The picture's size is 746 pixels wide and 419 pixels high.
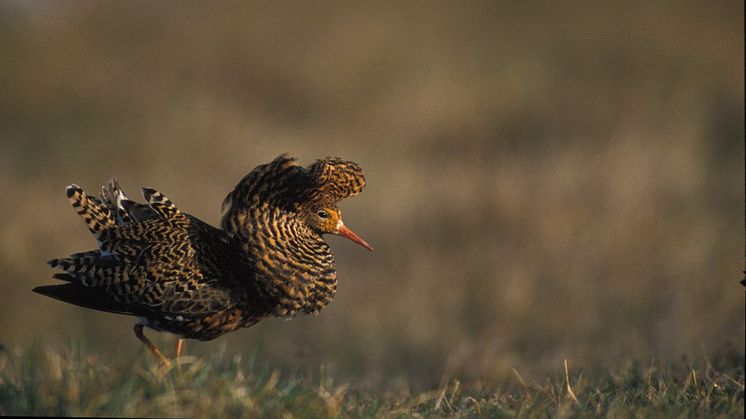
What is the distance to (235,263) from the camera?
4504 millimetres

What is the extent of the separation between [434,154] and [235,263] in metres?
8.64

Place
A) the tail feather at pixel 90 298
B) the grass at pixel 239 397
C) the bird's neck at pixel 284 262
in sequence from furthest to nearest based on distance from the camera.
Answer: the tail feather at pixel 90 298, the bird's neck at pixel 284 262, the grass at pixel 239 397

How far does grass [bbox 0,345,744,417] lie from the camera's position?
11.6ft

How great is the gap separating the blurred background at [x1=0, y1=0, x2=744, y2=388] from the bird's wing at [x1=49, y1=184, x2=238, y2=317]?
2509 mm

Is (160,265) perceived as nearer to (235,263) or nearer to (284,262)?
(235,263)

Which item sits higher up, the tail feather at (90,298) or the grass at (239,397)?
the tail feather at (90,298)

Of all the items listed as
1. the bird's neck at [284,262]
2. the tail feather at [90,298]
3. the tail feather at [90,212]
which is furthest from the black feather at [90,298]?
the bird's neck at [284,262]

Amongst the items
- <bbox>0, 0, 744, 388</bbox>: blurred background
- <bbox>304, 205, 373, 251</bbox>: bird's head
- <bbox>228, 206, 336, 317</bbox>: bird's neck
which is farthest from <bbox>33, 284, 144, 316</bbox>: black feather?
<bbox>0, 0, 744, 388</bbox>: blurred background

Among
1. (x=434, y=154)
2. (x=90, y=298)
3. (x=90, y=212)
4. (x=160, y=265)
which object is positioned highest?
(x=90, y=212)

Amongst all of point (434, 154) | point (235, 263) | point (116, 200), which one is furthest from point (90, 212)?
point (434, 154)

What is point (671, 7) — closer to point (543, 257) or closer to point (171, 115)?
point (543, 257)

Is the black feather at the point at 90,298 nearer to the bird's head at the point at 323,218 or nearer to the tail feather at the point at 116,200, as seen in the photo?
the tail feather at the point at 116,200

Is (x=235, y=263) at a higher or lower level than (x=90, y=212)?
lower

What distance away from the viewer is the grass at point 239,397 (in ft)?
11.6
